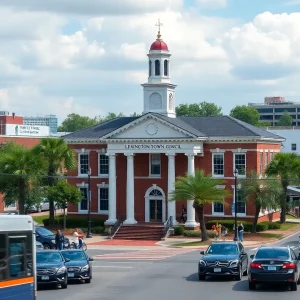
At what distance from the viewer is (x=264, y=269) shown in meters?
32.7

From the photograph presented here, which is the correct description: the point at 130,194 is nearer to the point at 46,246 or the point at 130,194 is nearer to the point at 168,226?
the point at 168,226

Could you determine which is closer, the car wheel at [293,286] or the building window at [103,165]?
the car wheel at [293,286]

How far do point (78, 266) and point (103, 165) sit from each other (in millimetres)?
40687

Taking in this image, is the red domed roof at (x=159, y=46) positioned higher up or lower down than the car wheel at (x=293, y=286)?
higher up

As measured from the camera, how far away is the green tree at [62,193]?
70562 mm

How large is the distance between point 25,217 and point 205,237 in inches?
1616

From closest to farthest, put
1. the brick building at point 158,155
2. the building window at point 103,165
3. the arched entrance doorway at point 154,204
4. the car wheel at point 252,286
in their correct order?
the car wheel at point 252,286, the brick building at point 158,155, the arched entrance doorway at point 154,204, the building window at point 103,165

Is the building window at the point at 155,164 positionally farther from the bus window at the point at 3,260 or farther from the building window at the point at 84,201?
the bus window at the point at 3,260

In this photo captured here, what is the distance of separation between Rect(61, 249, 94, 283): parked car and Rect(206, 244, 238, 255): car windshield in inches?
204

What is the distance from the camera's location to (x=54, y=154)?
71.4m

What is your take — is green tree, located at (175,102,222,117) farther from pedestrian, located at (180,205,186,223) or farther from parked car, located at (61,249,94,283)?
parked car, located at (61,249,94,283)

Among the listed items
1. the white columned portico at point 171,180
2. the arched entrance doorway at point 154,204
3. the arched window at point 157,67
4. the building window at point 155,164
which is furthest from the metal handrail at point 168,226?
the arched window at point 157,67

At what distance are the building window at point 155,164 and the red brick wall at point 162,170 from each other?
0.33 meters

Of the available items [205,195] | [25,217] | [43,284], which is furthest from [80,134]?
[25,217]
